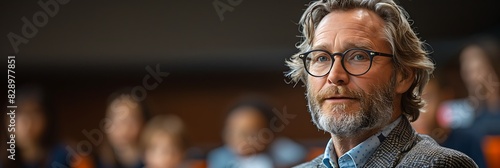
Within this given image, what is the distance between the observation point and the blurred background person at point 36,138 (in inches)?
97.3

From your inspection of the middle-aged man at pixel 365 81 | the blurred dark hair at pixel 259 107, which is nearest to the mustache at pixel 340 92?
the middle-aged man at pixel 365 81

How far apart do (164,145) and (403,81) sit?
1.38 m

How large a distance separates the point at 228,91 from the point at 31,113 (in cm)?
80

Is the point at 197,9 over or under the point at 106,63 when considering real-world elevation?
over

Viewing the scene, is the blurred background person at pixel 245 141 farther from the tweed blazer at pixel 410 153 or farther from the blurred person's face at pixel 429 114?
the tweed blazer at pixel 410 153

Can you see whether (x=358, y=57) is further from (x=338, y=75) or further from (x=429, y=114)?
(x=429, y=114)

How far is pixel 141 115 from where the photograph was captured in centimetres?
258

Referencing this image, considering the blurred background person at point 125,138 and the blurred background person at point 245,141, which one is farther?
the blurred background person at point 125,138

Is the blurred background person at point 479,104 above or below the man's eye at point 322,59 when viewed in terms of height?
below

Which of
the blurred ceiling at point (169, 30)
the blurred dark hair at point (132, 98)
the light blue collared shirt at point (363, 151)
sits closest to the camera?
the light blue collared shirt at point (363, 151)

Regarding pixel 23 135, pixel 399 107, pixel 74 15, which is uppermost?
pixel 399 107

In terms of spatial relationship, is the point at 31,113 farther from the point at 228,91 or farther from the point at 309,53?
the point at 309,53

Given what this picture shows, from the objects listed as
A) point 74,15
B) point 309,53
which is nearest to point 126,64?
point 74,15

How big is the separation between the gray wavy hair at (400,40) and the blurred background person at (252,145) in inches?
44.5
